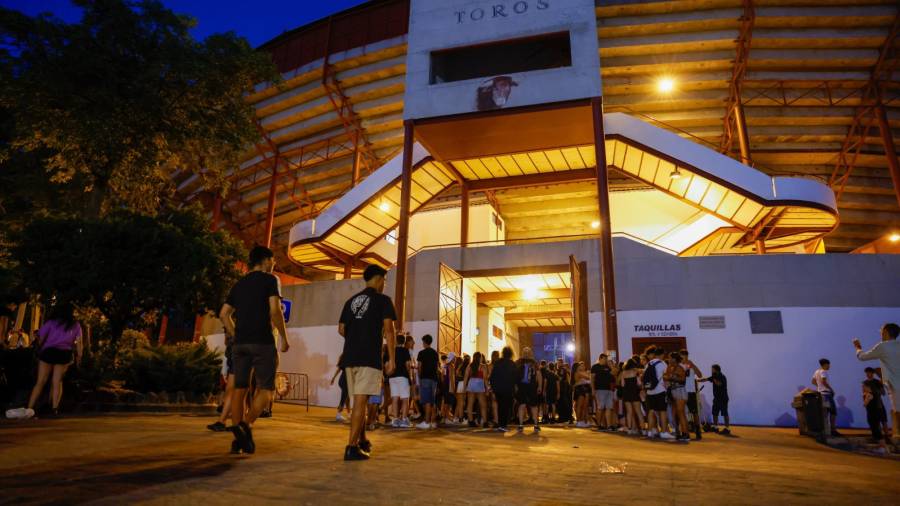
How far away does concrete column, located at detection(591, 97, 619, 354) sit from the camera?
14.4 metres

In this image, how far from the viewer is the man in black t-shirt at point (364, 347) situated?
4379 millimetres

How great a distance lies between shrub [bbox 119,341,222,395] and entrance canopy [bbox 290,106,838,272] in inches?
407

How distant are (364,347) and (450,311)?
42.7 feet

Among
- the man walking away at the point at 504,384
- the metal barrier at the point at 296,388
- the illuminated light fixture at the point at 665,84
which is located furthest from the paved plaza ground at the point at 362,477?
the illuminated light fixture at the point at 665,84

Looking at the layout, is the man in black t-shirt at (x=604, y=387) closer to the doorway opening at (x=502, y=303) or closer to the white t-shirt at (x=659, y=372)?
the white t-shirt at (x=659, y=372)

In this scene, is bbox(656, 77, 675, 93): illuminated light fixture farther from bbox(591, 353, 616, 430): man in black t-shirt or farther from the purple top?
the purple top

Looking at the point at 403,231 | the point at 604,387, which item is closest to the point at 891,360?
the point at 604,387

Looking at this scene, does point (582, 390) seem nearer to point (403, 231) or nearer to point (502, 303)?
point (403, 231)

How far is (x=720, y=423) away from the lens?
14.1m

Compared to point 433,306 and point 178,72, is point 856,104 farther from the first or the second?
point 178,72

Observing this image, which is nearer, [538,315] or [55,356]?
[55,356]

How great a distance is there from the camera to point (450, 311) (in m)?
17.4

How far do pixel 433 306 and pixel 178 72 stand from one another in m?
9.79

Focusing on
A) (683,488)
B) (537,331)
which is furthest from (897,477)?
(537,331)
